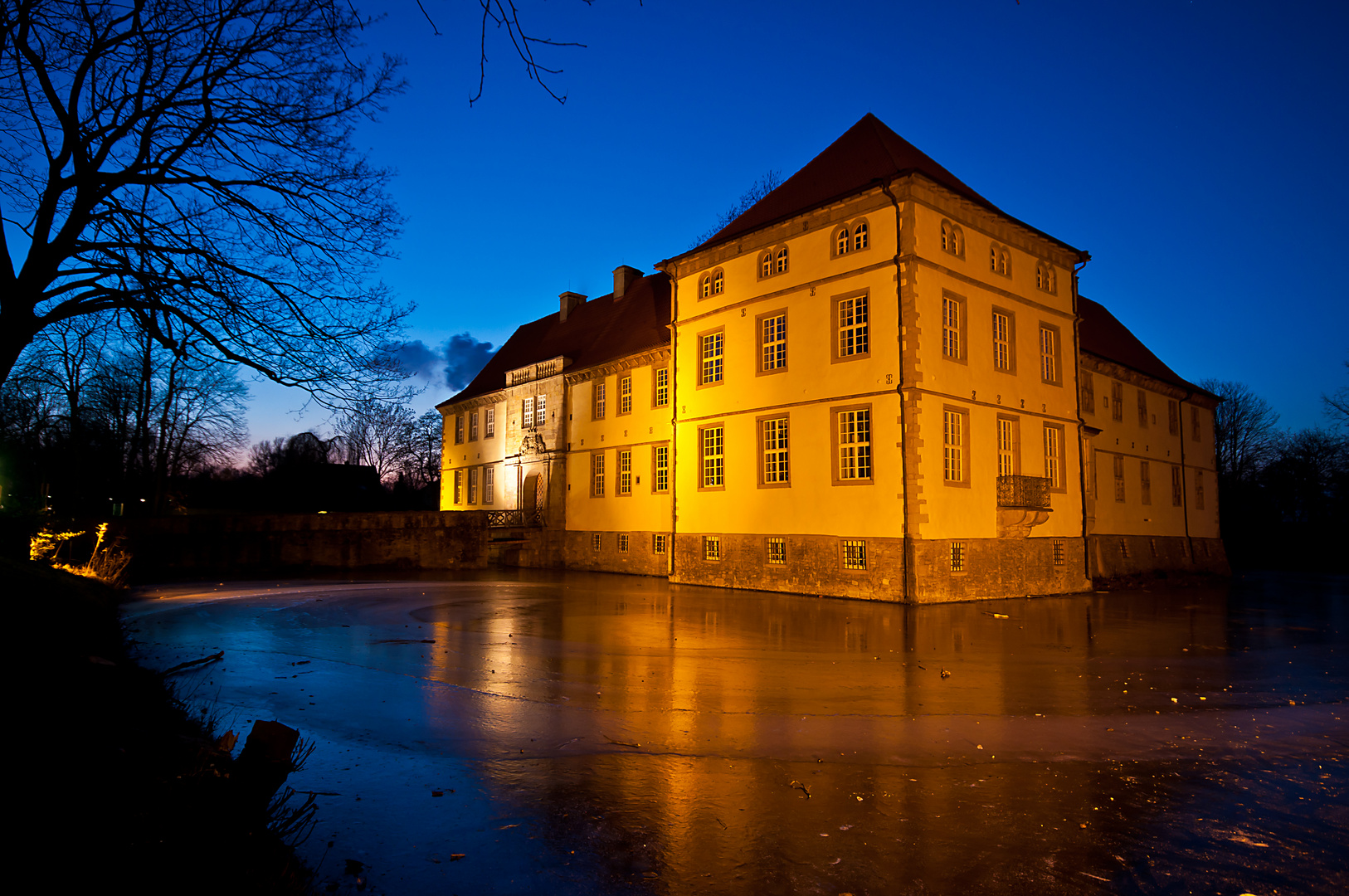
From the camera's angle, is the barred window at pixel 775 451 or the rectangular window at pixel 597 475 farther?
the rectangular window at pixel 597 475

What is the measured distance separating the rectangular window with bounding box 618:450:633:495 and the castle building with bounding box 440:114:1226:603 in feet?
0.27

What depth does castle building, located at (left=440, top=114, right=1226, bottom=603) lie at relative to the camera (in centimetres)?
2080

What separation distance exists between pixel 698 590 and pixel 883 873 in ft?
65.1

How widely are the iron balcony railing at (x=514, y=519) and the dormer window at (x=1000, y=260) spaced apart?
22.3m

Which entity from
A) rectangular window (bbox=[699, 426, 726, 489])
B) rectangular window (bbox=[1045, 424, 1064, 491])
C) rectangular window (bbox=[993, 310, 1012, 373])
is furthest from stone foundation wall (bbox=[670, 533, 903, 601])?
rectangular window (bbox=[1045, 424, 1064, 491])

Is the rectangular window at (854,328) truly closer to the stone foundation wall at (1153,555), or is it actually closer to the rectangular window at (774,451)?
the rectangular window at (774,451)

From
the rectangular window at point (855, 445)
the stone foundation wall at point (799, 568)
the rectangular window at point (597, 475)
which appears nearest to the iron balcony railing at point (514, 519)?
the rectangular window at point (597, 475)

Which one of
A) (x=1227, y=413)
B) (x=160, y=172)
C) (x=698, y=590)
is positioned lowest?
(x=698, y=590)

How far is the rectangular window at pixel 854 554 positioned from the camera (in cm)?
2091

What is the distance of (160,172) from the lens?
23.0 feet

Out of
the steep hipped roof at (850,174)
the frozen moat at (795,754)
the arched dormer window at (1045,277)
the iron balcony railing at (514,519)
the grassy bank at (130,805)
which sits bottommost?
the frozen moat at (795,754)

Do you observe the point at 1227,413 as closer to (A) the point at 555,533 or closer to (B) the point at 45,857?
(A) the point at 555,533

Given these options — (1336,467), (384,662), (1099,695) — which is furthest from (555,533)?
(1336,467)

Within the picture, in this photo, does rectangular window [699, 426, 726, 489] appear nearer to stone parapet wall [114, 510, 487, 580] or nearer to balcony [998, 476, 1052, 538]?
balcony [998, 476, 1052, 538]
